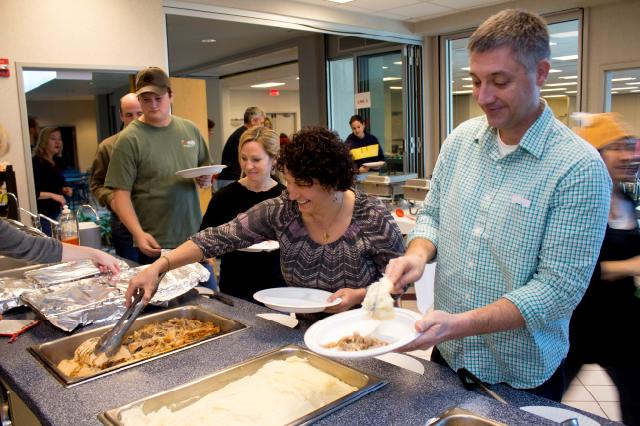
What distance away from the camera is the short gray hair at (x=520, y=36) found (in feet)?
3.62

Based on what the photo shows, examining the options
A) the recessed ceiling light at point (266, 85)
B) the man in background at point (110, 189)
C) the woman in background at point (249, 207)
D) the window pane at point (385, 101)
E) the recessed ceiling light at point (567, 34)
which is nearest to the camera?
the woman in background at point (249, 207)

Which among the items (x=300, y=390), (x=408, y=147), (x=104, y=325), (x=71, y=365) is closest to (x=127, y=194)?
(x=104, y=325)

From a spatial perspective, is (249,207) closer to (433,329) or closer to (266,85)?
(433,329)

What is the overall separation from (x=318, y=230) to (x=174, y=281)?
55 cm

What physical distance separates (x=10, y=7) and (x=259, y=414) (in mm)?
3388

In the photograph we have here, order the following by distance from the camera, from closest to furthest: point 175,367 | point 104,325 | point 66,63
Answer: point 175,367 → point 104,325 → point 66,63

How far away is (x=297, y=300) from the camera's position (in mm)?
1491

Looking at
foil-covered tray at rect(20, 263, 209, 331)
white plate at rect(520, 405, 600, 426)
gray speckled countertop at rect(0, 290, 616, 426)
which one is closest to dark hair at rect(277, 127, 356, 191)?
gray speckled countertop at rect(0, 290, 616, 426)

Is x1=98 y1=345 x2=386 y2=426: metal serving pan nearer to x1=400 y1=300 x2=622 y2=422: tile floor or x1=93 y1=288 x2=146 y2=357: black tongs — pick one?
x1=93 y1=288 x2=146 y2=357: black tongs

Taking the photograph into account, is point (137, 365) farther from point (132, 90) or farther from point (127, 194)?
point (132, 90)

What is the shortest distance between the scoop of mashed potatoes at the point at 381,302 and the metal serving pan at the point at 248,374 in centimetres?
15

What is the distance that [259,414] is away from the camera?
3.67ft

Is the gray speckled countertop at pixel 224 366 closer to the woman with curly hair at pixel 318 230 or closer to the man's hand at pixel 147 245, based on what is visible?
the woman with curly hair at pixel 318 230


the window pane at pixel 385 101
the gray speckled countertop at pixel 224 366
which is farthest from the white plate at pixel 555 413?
the window pane at pixel 385 101
